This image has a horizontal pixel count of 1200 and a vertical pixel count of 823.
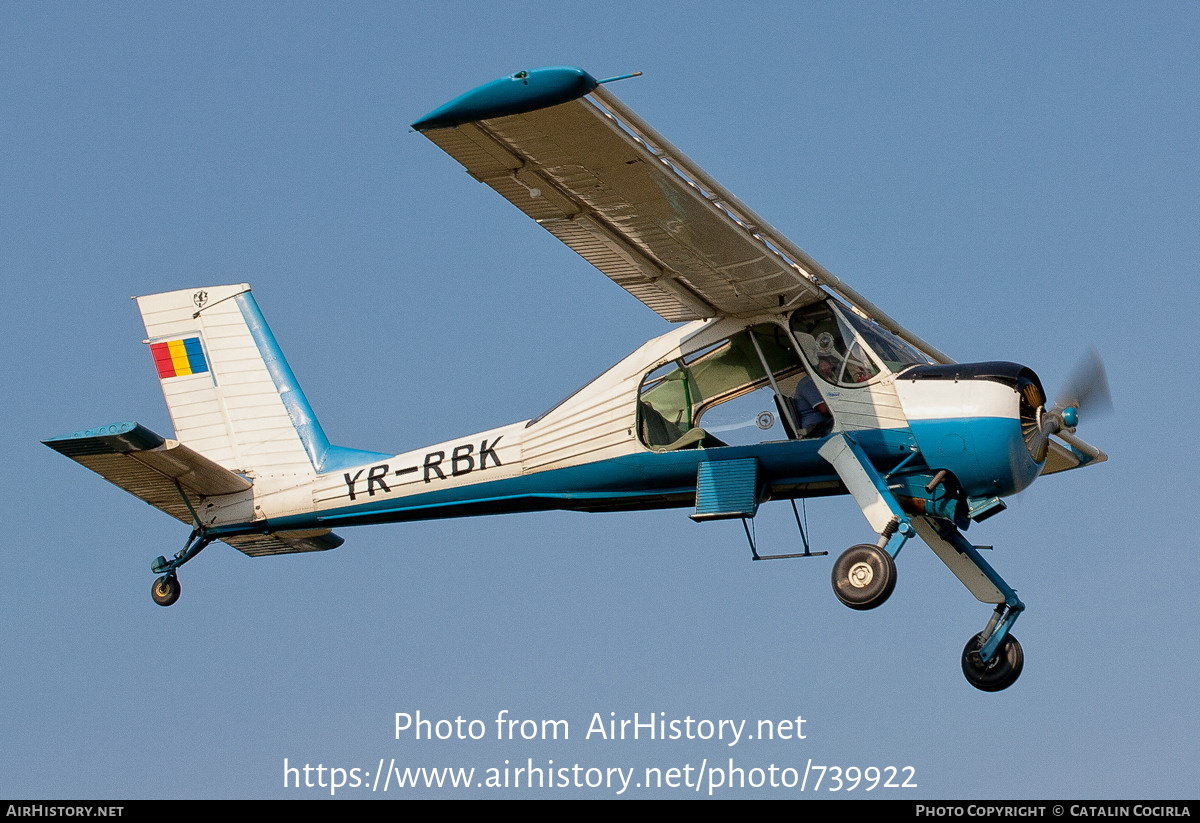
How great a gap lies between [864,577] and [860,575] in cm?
4

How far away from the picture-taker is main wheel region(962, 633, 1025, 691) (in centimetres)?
1461

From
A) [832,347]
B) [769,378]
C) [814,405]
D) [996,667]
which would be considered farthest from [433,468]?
[996,667]

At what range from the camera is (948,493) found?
13898mm

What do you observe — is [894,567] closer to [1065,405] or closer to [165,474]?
[1065,405]

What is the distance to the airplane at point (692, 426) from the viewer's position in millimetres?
12867

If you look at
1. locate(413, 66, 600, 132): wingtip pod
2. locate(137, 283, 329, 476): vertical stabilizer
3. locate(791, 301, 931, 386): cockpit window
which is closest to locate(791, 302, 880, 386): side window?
locate(791, 301, 931, 386): cockpit window

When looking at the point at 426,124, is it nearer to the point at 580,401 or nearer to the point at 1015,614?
the point at 580,401

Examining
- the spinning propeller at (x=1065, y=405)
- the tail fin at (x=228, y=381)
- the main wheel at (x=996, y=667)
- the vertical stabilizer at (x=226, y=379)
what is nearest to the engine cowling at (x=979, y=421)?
the spinning propeller at (x=1065, y=405)

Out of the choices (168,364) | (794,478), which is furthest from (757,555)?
(168,364)

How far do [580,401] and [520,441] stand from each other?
2.28ft

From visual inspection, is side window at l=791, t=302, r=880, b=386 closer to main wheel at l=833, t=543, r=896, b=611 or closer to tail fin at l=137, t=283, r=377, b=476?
main wheel at l=833, t=543, r=896, b=611

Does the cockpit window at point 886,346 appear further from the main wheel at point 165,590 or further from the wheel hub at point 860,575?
the main wheel at point 165,590

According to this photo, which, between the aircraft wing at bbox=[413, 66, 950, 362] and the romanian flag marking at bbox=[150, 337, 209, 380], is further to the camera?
the romanian flag marking at bbox=[150, 337, 209, 380]

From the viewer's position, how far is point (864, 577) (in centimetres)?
1295
